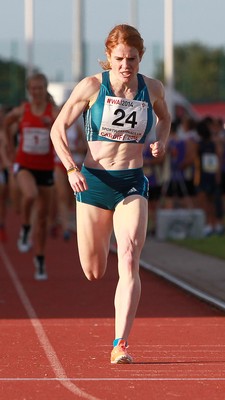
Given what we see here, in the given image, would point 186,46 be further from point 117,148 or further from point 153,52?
point 117,148

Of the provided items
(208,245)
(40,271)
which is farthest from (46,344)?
(208,245)

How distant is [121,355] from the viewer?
9297 mm

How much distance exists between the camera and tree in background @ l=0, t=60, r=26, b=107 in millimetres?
56781

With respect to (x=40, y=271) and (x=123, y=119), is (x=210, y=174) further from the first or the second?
(x=123, y=119)

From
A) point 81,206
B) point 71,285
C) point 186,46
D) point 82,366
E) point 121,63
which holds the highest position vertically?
point 121,63

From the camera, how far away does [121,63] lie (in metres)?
9.45

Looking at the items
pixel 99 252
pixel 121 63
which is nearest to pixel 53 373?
pixel 99 252

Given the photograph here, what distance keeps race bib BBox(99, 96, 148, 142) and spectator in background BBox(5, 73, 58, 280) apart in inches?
242

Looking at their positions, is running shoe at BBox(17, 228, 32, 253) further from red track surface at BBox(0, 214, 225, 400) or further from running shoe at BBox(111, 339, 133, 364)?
running shoe at BBox(111, 339, 133, 364)

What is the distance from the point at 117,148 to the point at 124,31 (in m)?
0.83

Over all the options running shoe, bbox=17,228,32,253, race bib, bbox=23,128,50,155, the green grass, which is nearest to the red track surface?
race bib, bbox=23,128,50,155

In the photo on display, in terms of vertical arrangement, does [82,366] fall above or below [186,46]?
above

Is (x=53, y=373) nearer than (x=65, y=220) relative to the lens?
Yes

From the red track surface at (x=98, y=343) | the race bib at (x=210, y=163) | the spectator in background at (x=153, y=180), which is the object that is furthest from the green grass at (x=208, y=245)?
the red track surface at (x=98, y=343)
